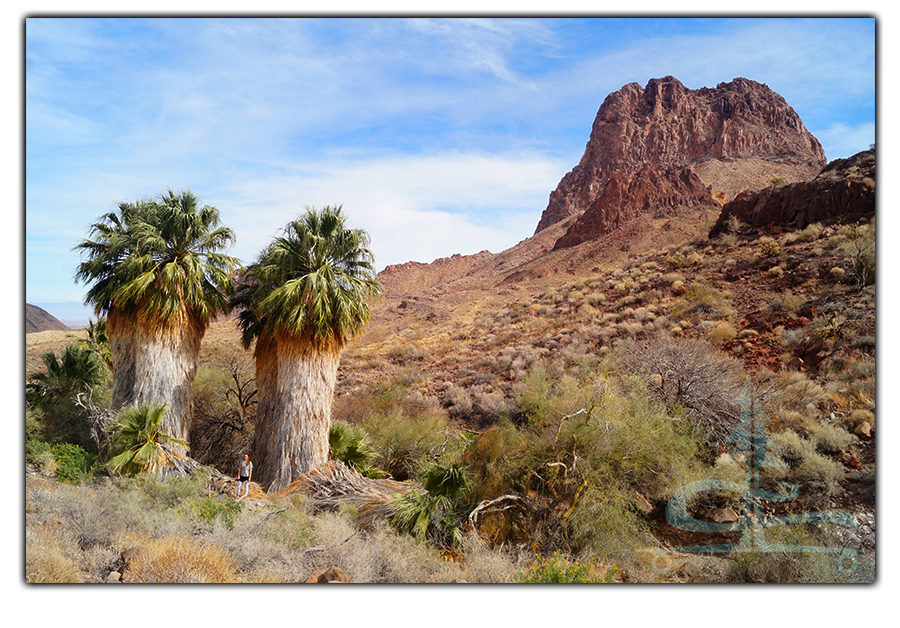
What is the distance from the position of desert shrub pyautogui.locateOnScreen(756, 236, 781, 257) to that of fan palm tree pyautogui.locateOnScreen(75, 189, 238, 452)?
2073 centimetres

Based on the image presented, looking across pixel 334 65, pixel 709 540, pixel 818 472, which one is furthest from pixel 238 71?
pixel 818 472

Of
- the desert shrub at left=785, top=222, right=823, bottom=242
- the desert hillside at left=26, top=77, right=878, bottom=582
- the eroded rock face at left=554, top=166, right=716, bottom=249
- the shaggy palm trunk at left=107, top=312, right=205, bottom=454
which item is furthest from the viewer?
the eroded rock face at left=554, top=166, right=716, bottom=249

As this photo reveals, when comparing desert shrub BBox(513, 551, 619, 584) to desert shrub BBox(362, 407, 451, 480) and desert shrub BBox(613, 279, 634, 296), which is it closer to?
desert shrub BBox(362, 407, 451, 480)

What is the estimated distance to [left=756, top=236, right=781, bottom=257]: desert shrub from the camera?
2220 centimetres

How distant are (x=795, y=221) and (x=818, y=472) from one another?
20264 mm

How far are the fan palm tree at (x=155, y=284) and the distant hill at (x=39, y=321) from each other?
1370mm

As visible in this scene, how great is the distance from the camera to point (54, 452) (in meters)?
9.67

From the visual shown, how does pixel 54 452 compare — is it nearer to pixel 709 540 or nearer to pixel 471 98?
pixel 471 98

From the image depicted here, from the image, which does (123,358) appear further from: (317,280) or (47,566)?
(47,566)

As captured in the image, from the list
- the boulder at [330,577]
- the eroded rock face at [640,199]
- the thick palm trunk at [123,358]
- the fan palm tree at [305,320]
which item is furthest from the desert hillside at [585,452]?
the eroded rock face at [640,199]

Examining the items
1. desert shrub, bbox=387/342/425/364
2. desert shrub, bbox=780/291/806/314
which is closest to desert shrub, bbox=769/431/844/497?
desert shrub, bbox=780/291/806/314

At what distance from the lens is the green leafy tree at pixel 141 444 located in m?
9.72

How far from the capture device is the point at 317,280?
34.4ft

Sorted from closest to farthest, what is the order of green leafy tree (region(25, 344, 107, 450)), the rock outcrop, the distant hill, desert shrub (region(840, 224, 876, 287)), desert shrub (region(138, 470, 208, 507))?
the distant hill
desert shrub (region(138, 470, 208, 507))
green leafy tree (region(25, 344, 107, 450))
desert shrub (region(840, 224, 876, 287))
the rock outcrop
